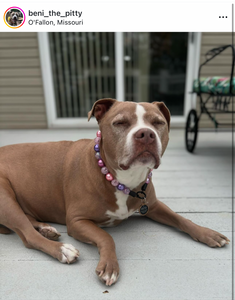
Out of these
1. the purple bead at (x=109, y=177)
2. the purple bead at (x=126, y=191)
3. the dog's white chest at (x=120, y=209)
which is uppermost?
the purple bead at (x=109, y=177)

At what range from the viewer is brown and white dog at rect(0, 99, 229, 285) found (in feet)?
3.94

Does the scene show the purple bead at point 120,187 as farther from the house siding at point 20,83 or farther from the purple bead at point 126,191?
the house siding at point 20,83

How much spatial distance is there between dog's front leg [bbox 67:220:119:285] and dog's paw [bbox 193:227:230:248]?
0.53 metres

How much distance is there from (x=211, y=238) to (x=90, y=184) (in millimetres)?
763

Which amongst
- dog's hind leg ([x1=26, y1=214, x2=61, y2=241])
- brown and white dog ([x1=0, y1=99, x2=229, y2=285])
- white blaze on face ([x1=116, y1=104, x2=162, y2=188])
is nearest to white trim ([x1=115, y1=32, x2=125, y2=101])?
brown and white dog ([x1=0, y1=99, x2=229, y2=285])

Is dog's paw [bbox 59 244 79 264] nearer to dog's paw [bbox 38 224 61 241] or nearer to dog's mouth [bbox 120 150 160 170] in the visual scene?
dog's paw [bbox 38 224 61 241]

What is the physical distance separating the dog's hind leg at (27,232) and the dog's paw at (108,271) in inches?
6.8

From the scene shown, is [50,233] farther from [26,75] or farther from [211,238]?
[26,75]

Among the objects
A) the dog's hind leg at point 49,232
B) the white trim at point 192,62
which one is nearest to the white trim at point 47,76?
the white trim at point 192,62

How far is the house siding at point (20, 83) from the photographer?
4137 millimetres

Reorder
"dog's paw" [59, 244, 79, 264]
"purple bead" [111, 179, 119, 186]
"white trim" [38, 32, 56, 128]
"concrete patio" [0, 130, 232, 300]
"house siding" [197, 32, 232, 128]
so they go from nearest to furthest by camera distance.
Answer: "concrete patio" [0, 130, 232, 300] < "dog's paw" [59, 244, 79, 264] < "purple bead" [111, 179, 119, 186] < "house siding" [197, 32, 232, 128] < "white trim" [38, 32, 56, 128]
